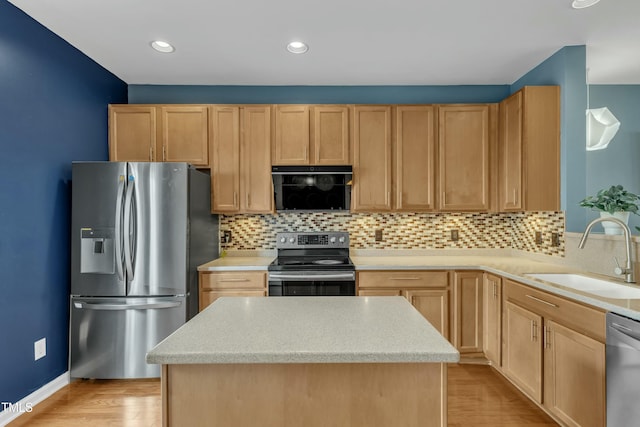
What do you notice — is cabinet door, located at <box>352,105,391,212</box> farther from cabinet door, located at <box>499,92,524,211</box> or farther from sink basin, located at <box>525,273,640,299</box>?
sink basin, located at <box>525,273,640,299</box>

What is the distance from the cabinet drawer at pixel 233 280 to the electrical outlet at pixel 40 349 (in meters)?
1.17

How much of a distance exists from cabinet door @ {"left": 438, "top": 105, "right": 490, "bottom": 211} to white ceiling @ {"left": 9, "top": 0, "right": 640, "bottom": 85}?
0.39 meters

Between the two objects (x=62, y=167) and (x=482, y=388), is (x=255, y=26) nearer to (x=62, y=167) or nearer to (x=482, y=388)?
(x=62, y=167)

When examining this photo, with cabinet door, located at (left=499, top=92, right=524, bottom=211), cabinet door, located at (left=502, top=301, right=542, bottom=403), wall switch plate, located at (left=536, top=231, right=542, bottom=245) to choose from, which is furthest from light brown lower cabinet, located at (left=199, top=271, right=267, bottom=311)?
wall switch plate, located at (left=536, top=231, right=542, bottom=245)

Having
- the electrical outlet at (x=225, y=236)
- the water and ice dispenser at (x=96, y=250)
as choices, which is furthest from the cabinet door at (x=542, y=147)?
the water and ice dispenser at (x=96, y=250)

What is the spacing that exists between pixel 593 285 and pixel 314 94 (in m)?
2.91

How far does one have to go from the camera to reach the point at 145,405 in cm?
256

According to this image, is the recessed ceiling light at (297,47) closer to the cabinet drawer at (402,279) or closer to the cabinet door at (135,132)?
the cabinet door at (135,132)

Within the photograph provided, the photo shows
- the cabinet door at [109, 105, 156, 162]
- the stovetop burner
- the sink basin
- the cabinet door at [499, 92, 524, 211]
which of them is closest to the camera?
the sink basin

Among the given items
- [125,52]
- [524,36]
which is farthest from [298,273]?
[524,36]

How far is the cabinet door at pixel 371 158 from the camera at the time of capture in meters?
3.52

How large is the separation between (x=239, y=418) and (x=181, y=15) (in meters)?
2.48

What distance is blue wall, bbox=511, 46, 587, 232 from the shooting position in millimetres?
2881

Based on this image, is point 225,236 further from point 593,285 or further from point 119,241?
point 593,285
